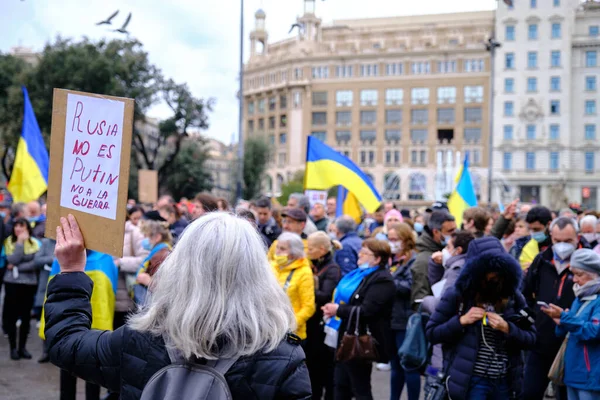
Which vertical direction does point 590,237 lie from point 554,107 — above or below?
below

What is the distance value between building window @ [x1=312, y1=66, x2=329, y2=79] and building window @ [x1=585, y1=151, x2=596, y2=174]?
32.9 meters

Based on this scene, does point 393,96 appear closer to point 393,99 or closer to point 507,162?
point 393,99

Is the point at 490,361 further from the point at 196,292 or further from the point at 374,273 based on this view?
the point at 196,292

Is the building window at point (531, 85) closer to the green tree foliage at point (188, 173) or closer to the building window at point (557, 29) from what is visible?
the building window at point (557, 29)

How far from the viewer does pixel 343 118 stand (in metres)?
83.6

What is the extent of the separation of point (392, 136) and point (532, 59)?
19507 mm

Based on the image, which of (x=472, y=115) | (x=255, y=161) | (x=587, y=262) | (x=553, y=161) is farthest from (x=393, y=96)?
(x=587, y=262)

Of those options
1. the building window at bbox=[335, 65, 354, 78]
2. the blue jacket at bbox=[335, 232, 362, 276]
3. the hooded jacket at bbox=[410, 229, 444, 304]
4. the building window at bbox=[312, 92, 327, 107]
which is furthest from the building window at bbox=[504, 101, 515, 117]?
the hooded jacket at bbox=[410, 229, 444, 304]

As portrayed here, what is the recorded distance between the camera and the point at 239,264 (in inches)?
80.3

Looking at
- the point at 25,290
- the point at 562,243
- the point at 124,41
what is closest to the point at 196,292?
the point at 562,243

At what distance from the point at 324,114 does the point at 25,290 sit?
76906mm

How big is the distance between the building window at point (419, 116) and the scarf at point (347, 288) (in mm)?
77729

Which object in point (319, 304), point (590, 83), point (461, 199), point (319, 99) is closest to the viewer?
point (319, 304)

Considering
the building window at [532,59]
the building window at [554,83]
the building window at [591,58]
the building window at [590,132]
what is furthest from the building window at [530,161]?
the building window at [591,58]
